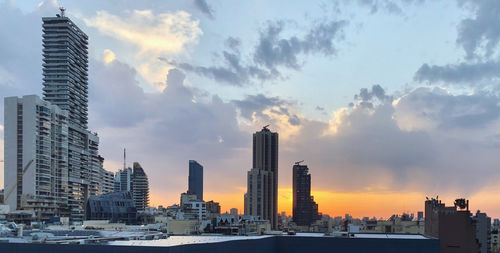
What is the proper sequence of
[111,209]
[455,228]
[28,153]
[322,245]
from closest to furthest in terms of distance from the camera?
[322,245] < [455,228] < [111,209] < [28,153]

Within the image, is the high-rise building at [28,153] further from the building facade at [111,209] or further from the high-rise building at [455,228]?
the high-rise building at [455,228]

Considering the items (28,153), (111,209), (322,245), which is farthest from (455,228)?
(28,153)

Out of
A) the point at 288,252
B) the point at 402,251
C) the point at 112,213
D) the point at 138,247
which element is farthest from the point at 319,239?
the point at 112,213

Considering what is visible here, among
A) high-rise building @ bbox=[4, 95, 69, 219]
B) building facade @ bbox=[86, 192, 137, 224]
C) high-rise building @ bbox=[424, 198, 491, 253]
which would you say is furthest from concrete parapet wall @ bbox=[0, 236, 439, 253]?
high-rise building @ bbox=[4, 95, 69, 219]

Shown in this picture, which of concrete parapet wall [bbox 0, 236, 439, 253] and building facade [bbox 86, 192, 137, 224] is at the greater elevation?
concrete parapet wall [bbox 0, 236, 439, 253]

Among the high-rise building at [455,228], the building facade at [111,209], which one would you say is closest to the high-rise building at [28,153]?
the building facade at [111,209]

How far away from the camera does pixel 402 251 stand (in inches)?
2037

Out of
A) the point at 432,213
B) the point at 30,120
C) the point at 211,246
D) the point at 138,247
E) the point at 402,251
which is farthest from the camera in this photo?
the point at 30,120

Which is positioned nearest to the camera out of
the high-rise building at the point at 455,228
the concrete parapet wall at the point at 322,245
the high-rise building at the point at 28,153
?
the concrete parapet wall at the point at 322,245

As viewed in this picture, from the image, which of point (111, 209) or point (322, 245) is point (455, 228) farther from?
point (111, 209)

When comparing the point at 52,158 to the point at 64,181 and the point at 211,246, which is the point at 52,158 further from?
the point at 211,246

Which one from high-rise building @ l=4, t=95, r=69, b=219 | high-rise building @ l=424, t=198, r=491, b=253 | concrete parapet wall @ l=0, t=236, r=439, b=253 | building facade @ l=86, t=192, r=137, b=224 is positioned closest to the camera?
concrete parapet wall @ l=0, t=236, r=439, b=253

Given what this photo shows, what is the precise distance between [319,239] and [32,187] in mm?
147457

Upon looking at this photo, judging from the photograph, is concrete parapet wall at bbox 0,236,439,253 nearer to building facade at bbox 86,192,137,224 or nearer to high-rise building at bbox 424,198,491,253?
high-rise building at bbox 424,198,491,253
